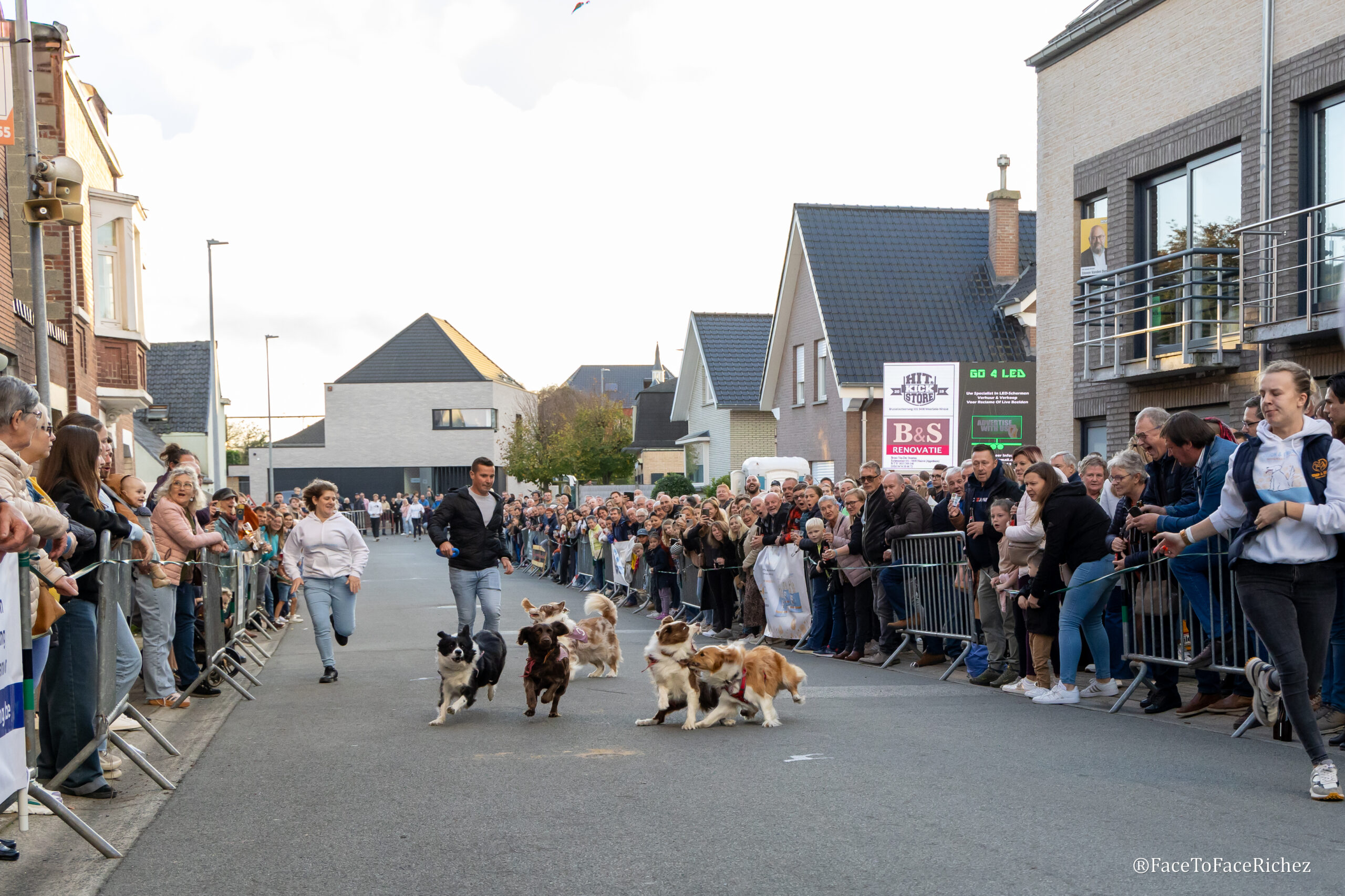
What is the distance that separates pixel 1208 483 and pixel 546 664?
15.7 feet

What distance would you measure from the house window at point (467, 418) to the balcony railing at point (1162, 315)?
6452 centimetres

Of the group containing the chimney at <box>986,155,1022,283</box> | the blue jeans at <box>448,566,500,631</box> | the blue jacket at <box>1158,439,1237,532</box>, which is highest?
the chimney at <box>986,155,1022,283</box>

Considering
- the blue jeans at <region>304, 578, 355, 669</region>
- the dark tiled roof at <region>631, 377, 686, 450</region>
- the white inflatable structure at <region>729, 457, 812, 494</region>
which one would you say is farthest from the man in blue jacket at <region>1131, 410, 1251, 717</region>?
the dark tiled roof at <region>631, 377, 686, 450</region>

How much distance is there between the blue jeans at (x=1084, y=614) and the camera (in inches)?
376

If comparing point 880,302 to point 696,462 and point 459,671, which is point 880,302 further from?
point 459,671

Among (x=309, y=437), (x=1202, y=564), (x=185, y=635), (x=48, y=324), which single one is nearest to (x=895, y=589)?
(x=1202, y=564)

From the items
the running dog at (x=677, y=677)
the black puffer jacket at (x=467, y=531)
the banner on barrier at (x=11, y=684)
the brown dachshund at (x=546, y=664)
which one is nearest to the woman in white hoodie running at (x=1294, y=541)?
the running dog at (x=677, y=677)

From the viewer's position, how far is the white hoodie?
6.09 meters

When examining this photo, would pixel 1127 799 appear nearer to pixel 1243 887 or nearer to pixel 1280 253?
pixel 1243 887

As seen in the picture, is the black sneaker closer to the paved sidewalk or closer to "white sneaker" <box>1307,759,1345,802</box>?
the paved sidewalk

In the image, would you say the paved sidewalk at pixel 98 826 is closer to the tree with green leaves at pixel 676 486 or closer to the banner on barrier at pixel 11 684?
the banner on barrier at pixel 11 684

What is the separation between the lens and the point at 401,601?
2241cm

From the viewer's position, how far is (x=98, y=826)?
6227 millimetres

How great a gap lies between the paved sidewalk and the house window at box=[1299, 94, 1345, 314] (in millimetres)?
12388
